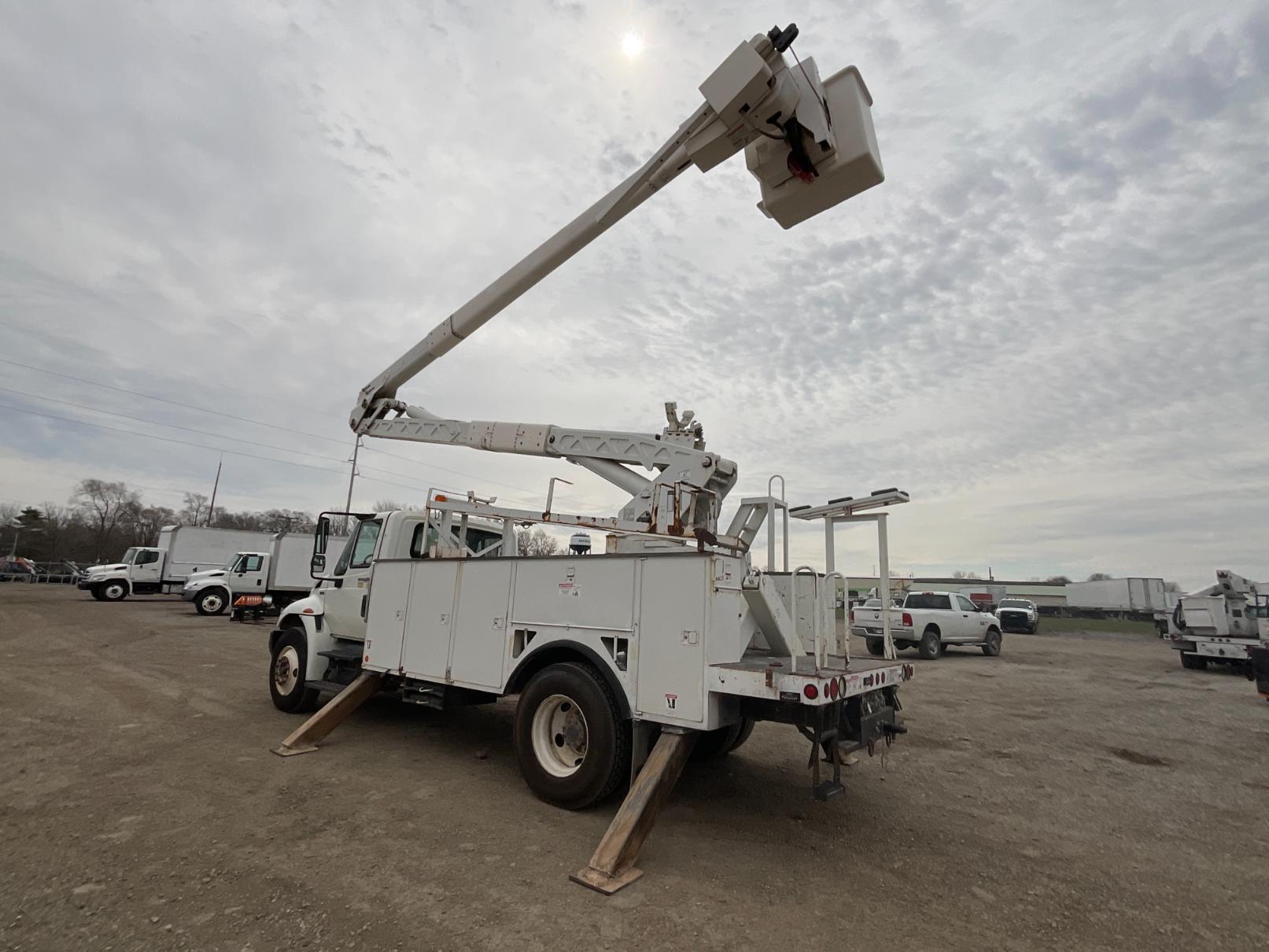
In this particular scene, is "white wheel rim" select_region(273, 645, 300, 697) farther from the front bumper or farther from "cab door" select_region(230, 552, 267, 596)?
the front bumper

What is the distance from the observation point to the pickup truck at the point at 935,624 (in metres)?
17.4

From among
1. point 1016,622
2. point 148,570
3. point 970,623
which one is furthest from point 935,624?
point 148,570

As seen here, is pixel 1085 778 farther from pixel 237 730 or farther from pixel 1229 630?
pixel 1229 630

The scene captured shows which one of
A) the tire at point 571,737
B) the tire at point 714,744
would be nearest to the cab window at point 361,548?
the tire at point 571,737

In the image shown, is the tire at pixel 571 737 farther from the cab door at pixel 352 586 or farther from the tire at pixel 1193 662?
the tire at pixel 1193 662

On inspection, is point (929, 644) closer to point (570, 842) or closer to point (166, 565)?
point (570, 842)

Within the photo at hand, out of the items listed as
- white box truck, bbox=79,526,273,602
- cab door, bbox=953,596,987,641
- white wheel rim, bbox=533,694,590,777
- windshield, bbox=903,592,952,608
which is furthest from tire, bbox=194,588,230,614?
cab door, bbox=953,596,987,641

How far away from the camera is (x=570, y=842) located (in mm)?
4414

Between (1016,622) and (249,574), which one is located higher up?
(249,574)

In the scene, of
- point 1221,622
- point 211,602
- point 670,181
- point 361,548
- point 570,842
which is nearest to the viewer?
point 570,842

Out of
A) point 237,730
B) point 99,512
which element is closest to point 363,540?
point 237,730

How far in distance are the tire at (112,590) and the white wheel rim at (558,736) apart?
3125cm

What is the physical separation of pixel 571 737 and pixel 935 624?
15.8 meters

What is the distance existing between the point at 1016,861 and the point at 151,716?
8.86m
